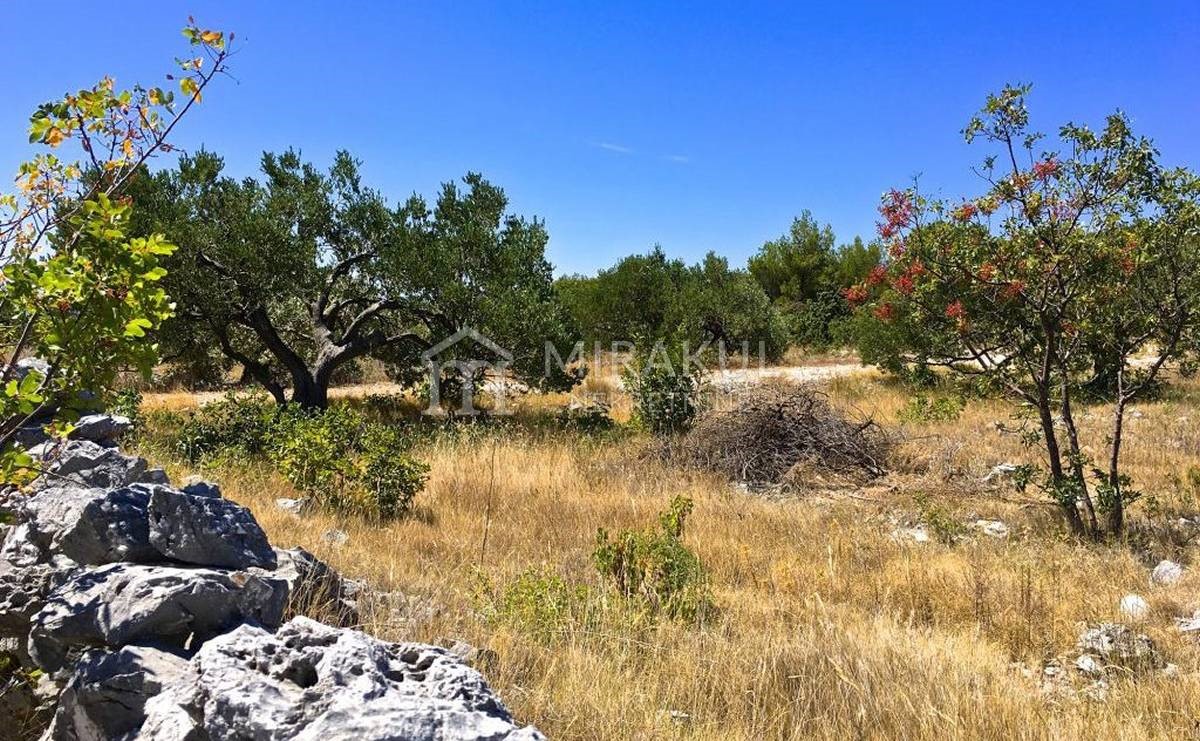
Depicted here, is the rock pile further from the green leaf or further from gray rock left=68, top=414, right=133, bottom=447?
gray rock left=68, top=414, right=133, bottom=447

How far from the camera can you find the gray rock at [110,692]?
6.69 feet

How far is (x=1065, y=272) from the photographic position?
5941mm

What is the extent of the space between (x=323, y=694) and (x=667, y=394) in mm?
9427

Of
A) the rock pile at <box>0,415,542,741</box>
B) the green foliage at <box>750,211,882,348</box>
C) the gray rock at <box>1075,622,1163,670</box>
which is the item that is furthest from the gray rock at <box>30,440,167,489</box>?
the green foliage at <box>750,211,882,348</box>

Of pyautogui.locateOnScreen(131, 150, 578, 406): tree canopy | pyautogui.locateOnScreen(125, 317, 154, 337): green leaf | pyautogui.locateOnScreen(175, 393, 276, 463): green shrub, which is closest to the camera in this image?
pyautogui.locateOnScreen(125, 317, 154, 337): green leaf

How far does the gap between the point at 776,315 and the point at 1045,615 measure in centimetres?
2132

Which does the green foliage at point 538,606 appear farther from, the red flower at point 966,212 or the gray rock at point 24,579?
the red flower at point 966,212

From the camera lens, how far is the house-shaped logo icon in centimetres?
1088

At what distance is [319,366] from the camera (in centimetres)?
1125

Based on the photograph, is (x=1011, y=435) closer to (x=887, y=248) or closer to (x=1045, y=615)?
(x=887, y=248)

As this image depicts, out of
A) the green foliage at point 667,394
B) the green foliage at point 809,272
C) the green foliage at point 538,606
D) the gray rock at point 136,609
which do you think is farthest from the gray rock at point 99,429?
the green foliage at point 809,272

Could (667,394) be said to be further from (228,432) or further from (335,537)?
(335,537)

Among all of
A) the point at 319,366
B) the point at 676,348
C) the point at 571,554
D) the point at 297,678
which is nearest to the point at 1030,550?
the point at 571,554

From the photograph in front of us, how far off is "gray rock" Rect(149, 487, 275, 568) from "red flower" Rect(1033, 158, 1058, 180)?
634cm
